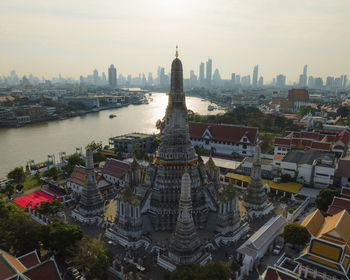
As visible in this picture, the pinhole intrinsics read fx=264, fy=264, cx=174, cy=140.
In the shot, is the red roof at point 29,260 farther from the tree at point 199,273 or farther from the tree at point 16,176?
the tree at point 16,176

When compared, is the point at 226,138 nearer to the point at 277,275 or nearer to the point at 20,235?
the point at 277,275

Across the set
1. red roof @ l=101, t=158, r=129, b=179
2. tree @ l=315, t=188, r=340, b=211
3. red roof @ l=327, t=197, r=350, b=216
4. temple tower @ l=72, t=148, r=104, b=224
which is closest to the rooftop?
tree @ l=315, t=188, r=340, b=211

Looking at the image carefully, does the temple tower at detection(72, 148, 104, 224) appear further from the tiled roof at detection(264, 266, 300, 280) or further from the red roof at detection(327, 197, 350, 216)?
the red roof at detection(327, 197, 350, 216)

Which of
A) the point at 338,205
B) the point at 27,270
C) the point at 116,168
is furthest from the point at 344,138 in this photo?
the point at 27,270

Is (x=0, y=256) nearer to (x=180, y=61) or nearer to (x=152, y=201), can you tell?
(x=152, y=201)

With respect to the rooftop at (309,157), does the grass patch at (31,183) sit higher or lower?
lower

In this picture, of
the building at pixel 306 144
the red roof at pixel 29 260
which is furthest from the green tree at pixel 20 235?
the building at pixel 306 144

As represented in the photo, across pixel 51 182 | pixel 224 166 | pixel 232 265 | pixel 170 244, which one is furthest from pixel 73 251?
pixel 224 166

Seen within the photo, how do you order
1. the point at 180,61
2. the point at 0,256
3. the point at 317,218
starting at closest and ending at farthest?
the point at 0,256, the point at 317,218, the point at 180,61
